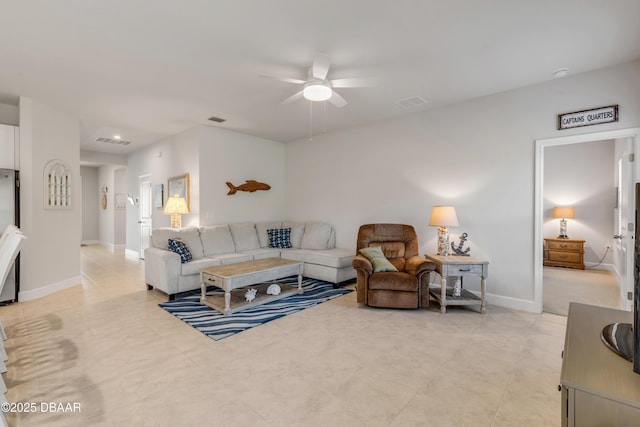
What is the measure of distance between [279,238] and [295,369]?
3.51 meters

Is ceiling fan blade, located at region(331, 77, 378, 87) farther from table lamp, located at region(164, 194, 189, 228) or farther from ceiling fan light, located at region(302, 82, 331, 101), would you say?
table lamp, located at region(164, 194, 189, 228)

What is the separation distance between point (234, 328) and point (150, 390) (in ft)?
3.54

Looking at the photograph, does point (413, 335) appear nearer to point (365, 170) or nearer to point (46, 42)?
point (365, 170)

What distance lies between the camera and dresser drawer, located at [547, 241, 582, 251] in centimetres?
591

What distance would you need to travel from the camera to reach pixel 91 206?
981cm

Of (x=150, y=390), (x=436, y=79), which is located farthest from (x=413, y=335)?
(x=436, y=79)

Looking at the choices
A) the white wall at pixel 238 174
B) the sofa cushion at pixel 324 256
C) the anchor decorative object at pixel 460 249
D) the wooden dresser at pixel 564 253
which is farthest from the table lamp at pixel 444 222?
the wooden dresser at pixel 564 253

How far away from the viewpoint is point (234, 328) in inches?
121

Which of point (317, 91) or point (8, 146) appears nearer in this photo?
point (317, 91)

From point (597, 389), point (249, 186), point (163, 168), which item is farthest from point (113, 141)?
point (597, 389)

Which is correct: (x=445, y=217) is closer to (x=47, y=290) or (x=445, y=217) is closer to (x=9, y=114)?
(x=47, y=290)

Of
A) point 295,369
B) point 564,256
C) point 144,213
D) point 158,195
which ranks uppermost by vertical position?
point 158,195

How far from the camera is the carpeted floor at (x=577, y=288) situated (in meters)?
3.83

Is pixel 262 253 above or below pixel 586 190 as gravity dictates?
below
